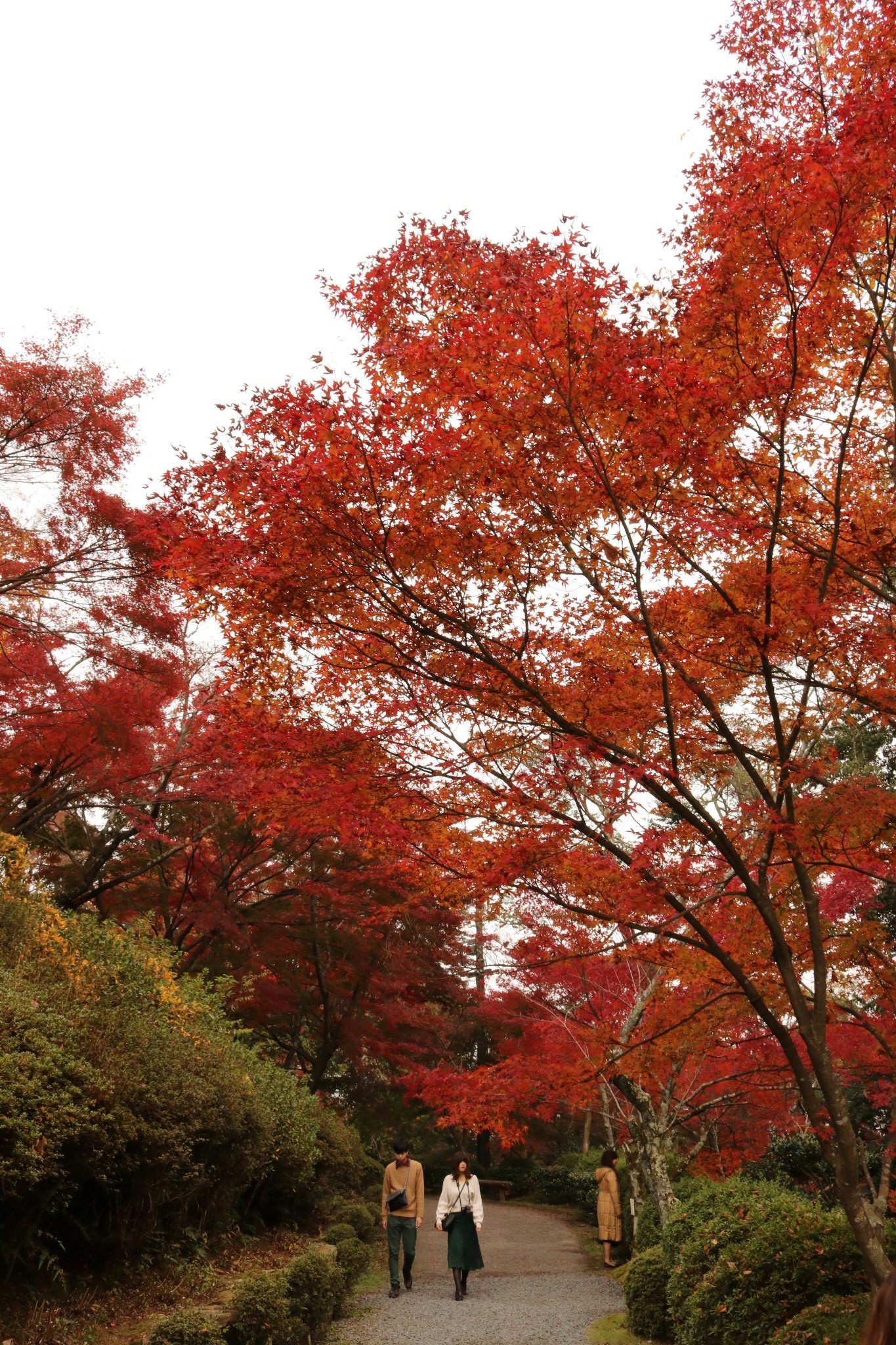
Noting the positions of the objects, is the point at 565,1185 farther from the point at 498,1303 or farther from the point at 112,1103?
the point at 112,1103

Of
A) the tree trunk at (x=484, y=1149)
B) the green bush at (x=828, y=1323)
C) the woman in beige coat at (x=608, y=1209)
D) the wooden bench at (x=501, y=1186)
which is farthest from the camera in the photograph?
the tree trunk at (x=484, y=1149)

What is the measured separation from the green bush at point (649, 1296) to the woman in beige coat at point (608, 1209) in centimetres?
345

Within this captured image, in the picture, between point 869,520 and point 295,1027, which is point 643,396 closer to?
→ point 869,520

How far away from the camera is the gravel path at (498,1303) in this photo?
8.76 m

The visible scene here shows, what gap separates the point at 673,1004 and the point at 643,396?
20.9 ft

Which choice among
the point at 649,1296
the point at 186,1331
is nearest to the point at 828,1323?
the point at 649,1296

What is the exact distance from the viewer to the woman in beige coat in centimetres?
1287

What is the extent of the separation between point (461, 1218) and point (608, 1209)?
3.44m

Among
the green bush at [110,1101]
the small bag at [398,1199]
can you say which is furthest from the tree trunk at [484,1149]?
the green bush at [110,1101]

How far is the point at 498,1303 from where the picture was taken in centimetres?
1039

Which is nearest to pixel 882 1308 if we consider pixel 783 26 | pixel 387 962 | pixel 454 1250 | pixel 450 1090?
pixel 783 26

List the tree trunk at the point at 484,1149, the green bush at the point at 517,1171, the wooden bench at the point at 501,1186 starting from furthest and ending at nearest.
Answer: the tree trunk at the point at 484,1149
the green bush at the point at 517,1171
the wooden bench at the point at 501,1186

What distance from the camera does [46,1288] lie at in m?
5.92

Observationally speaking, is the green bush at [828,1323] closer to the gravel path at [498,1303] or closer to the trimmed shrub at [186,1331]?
the gravel path at [498,1303]
